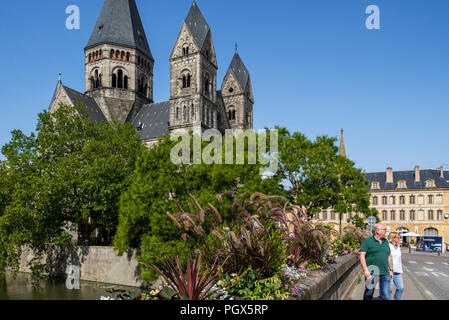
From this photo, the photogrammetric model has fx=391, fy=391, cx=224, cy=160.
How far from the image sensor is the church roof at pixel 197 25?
53500 mm

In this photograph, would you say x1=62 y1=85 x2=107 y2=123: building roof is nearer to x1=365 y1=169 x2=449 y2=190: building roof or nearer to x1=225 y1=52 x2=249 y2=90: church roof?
x1=225 y1=52 x2=249 y2=90: church roof

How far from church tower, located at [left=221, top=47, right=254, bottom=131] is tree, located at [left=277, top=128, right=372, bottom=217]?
1266 inches

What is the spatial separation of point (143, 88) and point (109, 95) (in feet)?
21.7

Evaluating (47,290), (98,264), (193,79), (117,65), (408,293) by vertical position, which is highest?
(117,65)

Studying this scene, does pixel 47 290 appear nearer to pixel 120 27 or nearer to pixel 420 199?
pixel 120 27

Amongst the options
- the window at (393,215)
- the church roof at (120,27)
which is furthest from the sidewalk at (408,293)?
the church roof at (120,27)

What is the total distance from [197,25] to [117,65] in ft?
51.9

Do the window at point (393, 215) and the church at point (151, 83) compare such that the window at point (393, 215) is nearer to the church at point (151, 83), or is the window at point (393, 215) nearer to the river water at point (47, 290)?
the church at point (151, 83)

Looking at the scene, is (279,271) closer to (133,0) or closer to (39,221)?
(39,221)

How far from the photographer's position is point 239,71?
6775 cm

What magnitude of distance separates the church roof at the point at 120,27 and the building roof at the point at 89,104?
10359 millimetres

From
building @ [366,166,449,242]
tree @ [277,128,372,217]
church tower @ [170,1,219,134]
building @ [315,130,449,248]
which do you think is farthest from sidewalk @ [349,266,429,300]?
building @ [366,166,449,242]

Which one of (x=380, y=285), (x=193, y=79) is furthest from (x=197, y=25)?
(x=380, y=285)

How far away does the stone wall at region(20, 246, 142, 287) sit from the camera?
26.8 metres
